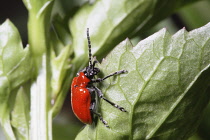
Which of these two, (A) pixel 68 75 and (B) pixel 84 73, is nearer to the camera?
(A) pixel 68 75

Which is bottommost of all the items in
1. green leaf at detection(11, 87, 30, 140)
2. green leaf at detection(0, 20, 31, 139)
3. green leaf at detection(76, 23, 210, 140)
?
green leaf at detection(76, 23, 210, 140)

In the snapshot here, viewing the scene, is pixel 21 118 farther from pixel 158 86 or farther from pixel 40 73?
pixel 158 86

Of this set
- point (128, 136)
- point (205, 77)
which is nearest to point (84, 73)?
point (128, 136)

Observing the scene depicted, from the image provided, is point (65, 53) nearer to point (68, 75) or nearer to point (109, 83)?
point (68, 75)

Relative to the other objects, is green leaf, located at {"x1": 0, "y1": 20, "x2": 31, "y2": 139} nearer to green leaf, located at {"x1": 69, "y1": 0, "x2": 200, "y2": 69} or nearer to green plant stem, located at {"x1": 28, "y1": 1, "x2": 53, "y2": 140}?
green plant stem, located at {"x1": 28, "y1": 1, "x2": 53, "y2": 140}

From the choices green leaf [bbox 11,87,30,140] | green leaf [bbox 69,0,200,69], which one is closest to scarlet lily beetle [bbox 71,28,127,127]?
green leaf [bbox 69,0,200,69]
